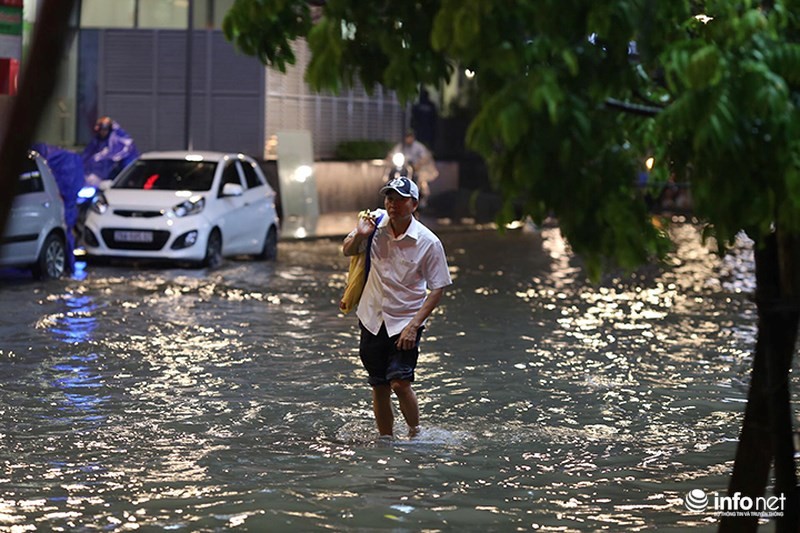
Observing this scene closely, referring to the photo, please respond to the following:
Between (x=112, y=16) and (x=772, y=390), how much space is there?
3039cm

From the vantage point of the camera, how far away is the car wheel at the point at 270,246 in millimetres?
23312

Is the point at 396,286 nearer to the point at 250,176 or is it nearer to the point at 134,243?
the point at 134,243

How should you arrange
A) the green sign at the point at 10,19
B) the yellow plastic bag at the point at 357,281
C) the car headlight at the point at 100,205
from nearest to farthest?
the yellow plastic bag at the point at 357,281
the car headlight at the point at 100,205
the green sign at the point at 10,19

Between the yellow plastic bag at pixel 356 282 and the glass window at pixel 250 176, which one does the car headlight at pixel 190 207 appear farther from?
the yellow plastic bag at pixel 356 282


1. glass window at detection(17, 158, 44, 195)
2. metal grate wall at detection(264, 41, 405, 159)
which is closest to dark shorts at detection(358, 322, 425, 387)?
glass window at detection(17, 158, 44, 195)

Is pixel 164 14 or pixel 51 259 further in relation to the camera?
pixel 164 14

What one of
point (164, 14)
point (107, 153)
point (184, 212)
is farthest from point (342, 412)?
point (164, 14)

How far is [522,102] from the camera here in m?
4.62

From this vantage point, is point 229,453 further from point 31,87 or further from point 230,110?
point 230,110

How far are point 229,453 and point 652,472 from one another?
2.37 metres

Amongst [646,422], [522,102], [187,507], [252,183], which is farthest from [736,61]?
[252,183]

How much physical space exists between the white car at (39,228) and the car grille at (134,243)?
1524 millimetres

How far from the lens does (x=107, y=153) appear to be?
81.7 feet

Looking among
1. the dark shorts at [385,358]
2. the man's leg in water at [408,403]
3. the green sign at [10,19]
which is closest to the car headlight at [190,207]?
the green sign at [10,19]
